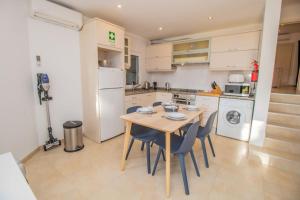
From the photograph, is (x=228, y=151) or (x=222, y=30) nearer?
(x=228, y=151)

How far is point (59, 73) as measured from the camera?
8.91 feet

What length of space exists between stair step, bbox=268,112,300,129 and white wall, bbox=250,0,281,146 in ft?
1.09

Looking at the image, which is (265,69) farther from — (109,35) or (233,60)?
(109,35)

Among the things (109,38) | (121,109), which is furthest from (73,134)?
(109,38)

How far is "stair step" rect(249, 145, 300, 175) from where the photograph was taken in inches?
84.0

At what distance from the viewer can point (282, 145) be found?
246cm

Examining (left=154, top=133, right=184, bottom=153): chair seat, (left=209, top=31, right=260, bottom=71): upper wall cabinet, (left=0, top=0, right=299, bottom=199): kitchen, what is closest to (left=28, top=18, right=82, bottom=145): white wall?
(left=0, top=0, right=299, bottom=199): kitchen

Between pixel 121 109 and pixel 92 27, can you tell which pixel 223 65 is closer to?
pixel 121 109

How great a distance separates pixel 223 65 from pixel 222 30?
0.96 meters

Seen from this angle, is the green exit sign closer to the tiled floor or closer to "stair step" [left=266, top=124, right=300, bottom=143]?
the tiled floor

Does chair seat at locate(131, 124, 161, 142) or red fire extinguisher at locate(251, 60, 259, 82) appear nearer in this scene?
chair seat at locate(131, 124, 161, 142)

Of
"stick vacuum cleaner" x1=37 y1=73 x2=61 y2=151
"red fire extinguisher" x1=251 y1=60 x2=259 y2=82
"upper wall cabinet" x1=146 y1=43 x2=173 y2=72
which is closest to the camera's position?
"stick vacuum cleaner" x1=37 y1=73 x2=61 y2=151

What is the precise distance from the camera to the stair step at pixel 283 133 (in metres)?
2.51

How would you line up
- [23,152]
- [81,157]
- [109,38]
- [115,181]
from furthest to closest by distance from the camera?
[109,38], [81,157], [23,152], [115,181]
